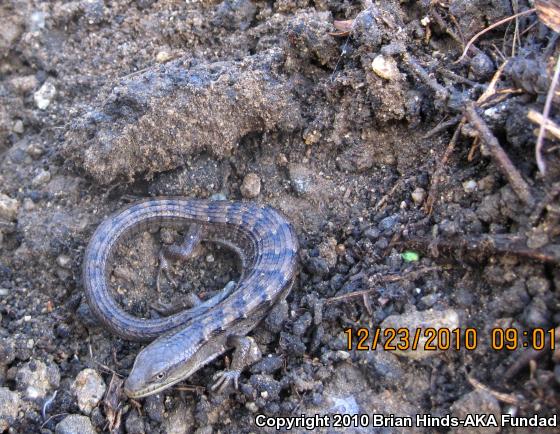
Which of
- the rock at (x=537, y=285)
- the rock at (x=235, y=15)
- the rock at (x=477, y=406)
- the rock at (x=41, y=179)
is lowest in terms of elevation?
the rock at (x=477, y=406)

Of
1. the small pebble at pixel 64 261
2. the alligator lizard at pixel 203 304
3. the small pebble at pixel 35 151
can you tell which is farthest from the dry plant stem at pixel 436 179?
the small pebble at pixel 35 151

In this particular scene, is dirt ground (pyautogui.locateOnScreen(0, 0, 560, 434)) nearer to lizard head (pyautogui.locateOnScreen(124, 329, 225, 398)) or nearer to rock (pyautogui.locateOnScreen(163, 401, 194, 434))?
rock (pyautogui.locateOnScreen(163, 401, 194, 434))

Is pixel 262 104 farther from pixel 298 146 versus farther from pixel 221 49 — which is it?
pixel 221 49

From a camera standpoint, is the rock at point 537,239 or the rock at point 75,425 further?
the rock at point 75,425

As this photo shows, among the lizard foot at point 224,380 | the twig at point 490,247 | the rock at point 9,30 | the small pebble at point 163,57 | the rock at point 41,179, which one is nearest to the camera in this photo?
the twig at point 490,247

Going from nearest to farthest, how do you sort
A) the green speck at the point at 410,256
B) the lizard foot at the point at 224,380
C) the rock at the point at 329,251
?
the lizard foot at the point at 224,380, the green speck at the point at 410,256, the rock at the point at 329,251

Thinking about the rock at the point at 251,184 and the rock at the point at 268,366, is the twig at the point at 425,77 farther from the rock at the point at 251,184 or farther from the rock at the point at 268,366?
the rock at the point at 268,366

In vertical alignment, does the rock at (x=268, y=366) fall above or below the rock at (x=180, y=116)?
below
